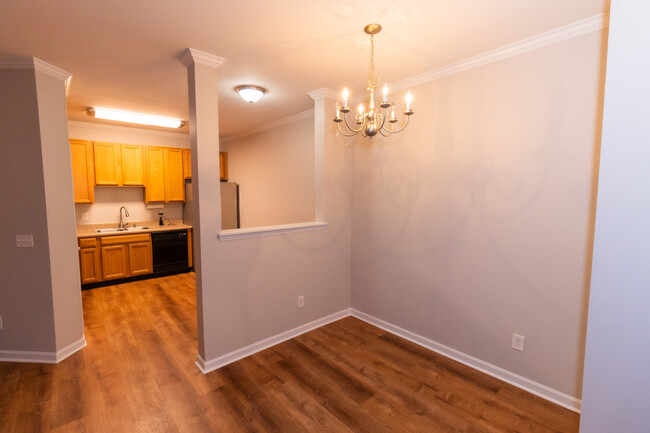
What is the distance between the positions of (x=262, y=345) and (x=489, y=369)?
2.07 metres

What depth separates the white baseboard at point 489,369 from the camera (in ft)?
6.98

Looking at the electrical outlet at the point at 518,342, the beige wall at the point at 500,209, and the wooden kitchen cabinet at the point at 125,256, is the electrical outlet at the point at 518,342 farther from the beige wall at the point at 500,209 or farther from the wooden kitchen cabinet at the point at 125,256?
the wooden kitchen cabinet at the point at 125,256

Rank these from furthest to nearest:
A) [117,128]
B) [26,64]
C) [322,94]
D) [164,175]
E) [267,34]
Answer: [164,175] → [117,128] → [322,94] → [26,64] → [267,34]

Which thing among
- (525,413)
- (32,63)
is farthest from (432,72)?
(32,63)

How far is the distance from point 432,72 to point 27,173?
372 centimetres

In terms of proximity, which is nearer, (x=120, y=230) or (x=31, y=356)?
(x=31, y=356)

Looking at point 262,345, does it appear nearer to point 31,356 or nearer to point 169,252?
point 31,356

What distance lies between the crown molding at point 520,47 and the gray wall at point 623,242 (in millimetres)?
1264

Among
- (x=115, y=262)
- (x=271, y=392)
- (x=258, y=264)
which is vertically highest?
(x=258, y=264)

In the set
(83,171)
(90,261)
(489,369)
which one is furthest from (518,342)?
(83,171)

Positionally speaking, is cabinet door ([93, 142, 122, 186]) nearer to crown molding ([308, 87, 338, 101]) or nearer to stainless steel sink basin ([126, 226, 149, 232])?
stainless steel sink basin ([126, 226, 149, 232])

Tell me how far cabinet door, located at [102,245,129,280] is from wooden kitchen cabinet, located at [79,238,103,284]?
75 millimetres

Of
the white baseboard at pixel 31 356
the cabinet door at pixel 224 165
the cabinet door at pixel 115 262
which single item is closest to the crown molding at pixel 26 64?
the white baseboard at pixel 31 356

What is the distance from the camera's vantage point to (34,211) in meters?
2.59
